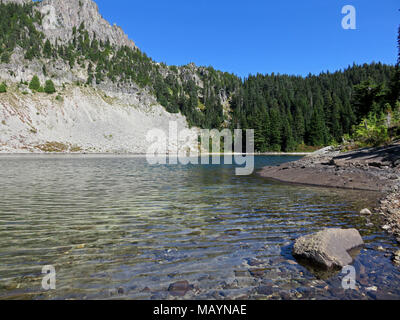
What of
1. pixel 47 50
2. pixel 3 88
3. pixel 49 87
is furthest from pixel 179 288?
pixel 47 50

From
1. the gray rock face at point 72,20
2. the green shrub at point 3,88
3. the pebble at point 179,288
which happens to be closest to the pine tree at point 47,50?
the gray rock face at point 72,20

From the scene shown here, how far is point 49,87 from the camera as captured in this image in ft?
433

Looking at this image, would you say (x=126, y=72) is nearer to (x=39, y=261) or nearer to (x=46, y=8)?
(x=46, y=8)

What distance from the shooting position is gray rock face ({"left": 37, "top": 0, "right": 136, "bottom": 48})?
15838cm

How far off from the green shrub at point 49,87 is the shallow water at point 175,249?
13662 cm

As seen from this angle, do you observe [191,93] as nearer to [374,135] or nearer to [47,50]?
[47,50]

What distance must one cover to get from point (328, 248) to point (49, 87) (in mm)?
153222

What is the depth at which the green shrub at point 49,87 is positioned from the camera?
131m

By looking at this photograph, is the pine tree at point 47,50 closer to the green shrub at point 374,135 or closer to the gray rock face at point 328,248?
the green shrub at point 374,135

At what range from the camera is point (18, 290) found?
5852 mm

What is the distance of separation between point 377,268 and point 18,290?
8.95 metres
